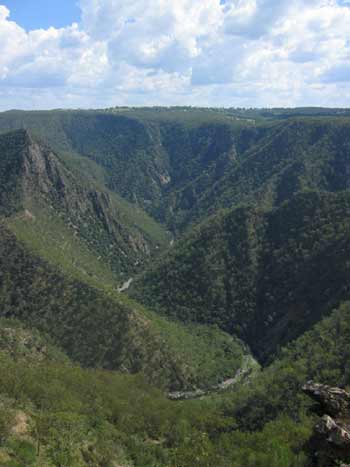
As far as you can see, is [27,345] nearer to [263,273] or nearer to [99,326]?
[99,326]

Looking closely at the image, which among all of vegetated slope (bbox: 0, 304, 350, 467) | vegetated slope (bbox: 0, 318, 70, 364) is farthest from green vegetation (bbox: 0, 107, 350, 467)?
vegetated slope (bbox: 0, 318, 70, 364)

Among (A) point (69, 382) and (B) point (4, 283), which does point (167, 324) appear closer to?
(B) point (4, 283)

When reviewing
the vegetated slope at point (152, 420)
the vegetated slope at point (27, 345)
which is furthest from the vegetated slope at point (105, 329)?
the vegetated slope at point (152, 420)

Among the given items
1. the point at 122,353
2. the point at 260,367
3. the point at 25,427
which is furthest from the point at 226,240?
the point at 25,427

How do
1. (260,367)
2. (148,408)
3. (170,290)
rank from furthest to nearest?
(170,290) → (260,367) → (148,408)

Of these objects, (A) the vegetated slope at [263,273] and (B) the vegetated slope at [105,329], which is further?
(A) the vegetated slope at [263,273]

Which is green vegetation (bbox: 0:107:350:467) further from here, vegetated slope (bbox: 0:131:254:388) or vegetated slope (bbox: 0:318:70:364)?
vegetated slope (bbox: 0:318:70:364)

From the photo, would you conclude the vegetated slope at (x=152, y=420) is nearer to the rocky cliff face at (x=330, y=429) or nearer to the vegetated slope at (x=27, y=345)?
the rocky cliff face at (x=330, y=429)
